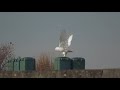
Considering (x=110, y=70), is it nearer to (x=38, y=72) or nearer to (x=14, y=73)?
(x=38, y=72)

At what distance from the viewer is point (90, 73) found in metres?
11.8
